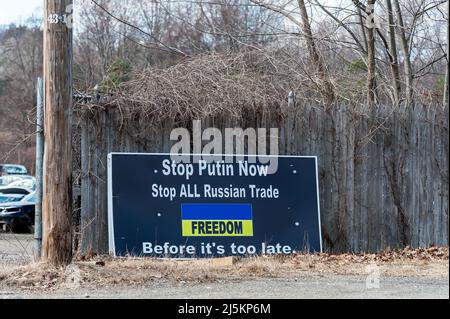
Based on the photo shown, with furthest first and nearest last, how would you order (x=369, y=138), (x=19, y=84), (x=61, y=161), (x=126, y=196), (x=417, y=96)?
(x=19, y=84) < (x=417, y=96) < (x=369, y=138) < (x=126, y=196) < (x=61, y=161)

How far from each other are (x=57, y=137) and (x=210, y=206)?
3151 millimetres

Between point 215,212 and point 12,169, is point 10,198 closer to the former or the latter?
point 215,212

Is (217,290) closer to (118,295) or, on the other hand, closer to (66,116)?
(118,295)

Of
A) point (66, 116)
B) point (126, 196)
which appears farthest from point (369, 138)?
point (66, 116)

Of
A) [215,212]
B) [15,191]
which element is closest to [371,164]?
[215,212]

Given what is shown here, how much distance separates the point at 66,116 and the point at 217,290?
3141 millimetres

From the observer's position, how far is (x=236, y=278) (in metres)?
9.77

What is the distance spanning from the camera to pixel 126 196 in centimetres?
1154

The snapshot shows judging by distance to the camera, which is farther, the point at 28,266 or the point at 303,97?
the point at 303,97

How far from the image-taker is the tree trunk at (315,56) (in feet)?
45.7

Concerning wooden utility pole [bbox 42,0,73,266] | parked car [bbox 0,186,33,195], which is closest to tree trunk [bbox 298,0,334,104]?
wooden utility pole [bbox 42,0,73,266]

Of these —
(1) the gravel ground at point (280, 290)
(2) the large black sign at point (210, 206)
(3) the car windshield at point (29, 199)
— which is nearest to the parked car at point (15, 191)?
(3) the car windshield at point (29, 199)

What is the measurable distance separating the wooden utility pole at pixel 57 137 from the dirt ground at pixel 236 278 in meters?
0.36

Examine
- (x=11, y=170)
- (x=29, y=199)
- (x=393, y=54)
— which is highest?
(x=393, y=54)
